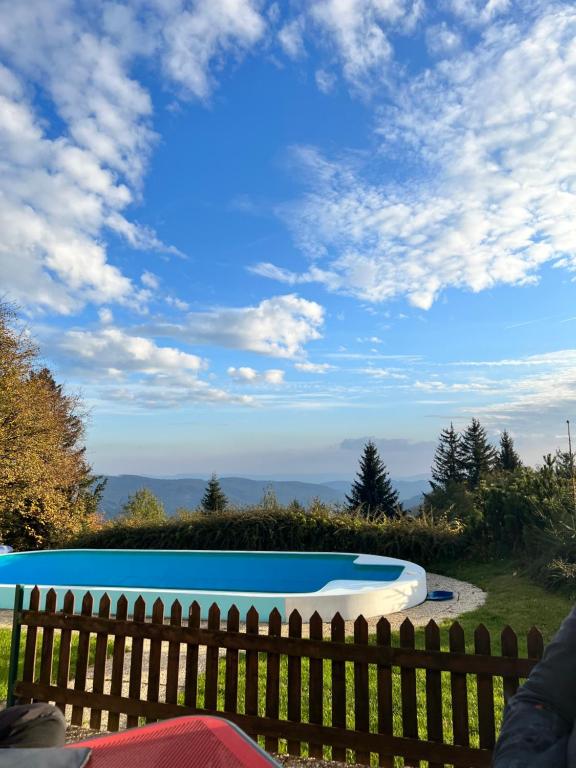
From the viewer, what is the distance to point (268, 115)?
931cm

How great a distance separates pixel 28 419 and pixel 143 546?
552 centimetres

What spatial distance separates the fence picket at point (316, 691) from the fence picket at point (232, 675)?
19.9 inches

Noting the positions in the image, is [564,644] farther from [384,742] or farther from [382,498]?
[382,498]

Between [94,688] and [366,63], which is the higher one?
[366,63]

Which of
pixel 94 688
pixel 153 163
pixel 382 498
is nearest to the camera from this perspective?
pixel 94 688

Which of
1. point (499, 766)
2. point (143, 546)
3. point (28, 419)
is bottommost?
point (143, 546)

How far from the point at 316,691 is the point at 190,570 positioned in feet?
34.2

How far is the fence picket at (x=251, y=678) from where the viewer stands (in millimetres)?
3402

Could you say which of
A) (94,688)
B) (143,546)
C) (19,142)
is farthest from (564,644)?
(143,546)

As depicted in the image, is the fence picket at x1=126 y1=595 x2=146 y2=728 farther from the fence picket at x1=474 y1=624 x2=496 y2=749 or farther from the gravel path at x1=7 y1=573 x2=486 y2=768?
the fence picket at x1=474 y1=624 x2=496 y2=749

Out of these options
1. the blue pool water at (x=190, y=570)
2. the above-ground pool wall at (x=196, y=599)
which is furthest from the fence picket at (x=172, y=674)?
the blue pool water at (x=190, y=570)

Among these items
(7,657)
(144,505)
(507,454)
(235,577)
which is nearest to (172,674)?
(7,657)

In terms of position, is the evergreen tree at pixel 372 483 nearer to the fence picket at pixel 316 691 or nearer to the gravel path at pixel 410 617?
the gravel path at pixel 410 617

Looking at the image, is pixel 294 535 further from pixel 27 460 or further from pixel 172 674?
pixel 172 674
